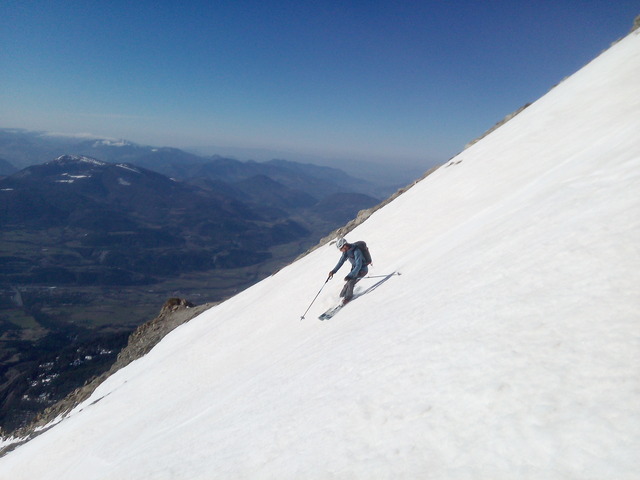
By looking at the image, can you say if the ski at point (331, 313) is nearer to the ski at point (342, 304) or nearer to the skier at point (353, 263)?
the ski at point (342, 304)

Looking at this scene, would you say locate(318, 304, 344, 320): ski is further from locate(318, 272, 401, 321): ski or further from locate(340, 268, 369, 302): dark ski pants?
locate(340, 268, 369, 302): dark ski pants

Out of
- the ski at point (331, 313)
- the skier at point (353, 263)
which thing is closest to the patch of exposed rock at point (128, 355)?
the ski at point (331, 313)

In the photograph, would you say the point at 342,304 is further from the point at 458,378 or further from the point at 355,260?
the point at 458,378

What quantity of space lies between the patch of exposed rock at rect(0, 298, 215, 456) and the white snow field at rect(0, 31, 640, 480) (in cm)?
952

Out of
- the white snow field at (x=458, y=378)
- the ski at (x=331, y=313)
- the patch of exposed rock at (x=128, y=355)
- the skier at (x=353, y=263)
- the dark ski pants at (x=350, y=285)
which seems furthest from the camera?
the patch of exposed rock at (x=128, y=355)

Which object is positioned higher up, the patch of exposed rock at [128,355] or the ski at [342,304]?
the ski at [342,304]

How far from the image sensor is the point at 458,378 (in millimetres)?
4840

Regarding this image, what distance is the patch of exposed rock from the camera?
23389 mm

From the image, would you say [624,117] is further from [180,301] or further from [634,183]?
[180,301]

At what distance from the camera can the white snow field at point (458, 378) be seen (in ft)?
12.2

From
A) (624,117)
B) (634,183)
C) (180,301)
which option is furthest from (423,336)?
(180,301)

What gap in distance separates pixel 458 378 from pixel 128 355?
32.2 meters

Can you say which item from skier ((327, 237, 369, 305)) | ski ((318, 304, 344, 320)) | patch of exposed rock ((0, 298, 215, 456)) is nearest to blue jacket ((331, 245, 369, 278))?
skier ((327, 237, 369, 305))

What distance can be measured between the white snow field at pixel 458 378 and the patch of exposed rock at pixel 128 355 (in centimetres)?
952
